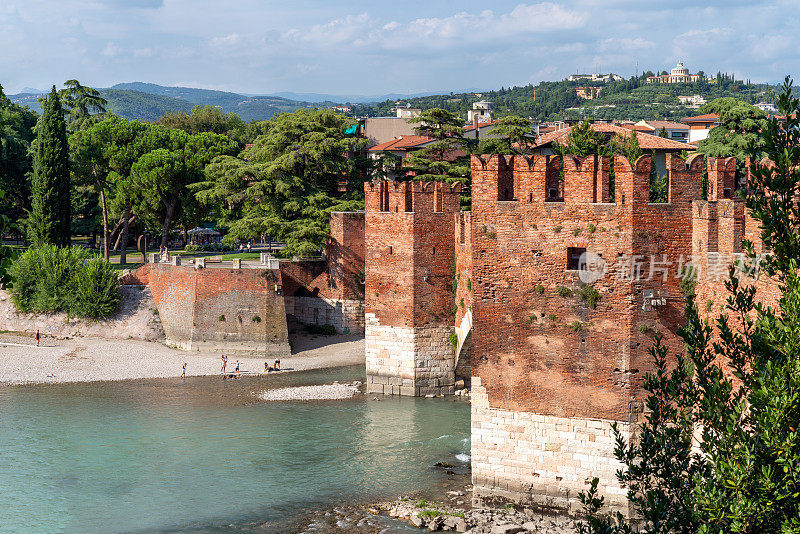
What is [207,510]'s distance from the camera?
1970 cm

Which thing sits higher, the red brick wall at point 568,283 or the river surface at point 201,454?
the red brick wall at point 568,283

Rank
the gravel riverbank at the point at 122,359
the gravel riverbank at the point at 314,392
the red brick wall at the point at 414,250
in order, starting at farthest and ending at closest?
the gravel riverbank at the point at 122,359
the gravel riverbank at the point at 314,392
the red brick wall at the point at 414,250

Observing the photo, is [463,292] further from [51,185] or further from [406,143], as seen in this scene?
[406,143]

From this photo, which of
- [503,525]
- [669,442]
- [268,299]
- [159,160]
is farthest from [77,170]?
[669,442]

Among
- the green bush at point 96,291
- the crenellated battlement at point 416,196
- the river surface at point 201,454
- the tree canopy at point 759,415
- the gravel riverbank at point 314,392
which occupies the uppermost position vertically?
the crenellated battlement at point 416,196

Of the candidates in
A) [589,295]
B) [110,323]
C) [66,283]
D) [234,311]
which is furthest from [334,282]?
[589,295]

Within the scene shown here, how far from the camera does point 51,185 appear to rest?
4378 cm

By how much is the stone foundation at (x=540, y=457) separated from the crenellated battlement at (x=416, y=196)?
11063 mm

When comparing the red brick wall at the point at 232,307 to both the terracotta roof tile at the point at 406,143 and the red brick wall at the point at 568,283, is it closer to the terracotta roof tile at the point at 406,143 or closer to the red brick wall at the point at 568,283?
the red brick wall at the point at 568,283

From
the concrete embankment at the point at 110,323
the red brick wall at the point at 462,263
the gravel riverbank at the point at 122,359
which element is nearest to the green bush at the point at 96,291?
the concrete embankment at the point at 110,323

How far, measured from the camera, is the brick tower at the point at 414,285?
28.5 metres

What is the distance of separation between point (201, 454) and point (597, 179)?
13.1m

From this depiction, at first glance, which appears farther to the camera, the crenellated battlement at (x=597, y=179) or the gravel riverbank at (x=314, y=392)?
the gravel riverbank at (x=314, y=392)

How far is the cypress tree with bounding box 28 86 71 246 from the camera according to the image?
1711 inches
